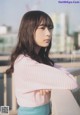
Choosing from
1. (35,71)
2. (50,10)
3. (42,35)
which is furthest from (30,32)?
(50,10)

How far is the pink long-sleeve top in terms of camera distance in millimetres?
1214

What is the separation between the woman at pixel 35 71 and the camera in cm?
122

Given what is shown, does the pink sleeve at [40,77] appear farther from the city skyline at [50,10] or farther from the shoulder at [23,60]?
the city skyline at [50,10]

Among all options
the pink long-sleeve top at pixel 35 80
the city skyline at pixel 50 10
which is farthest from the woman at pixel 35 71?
the city skyline at pixel 50 10

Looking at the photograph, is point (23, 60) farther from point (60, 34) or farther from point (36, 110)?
point (60, 34)

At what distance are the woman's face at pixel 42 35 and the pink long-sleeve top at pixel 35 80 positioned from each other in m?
0.07

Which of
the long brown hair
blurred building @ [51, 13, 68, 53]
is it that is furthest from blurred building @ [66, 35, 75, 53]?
the long brown hair

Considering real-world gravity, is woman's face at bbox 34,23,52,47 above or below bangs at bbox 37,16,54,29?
below

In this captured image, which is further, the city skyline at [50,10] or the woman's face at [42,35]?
the city skyline at [50,10]

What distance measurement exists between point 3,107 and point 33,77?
2185 mm

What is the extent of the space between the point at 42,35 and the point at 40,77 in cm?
16

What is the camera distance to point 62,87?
47.6 inches

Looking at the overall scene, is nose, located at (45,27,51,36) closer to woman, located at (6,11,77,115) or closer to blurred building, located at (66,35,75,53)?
woman, located at (6,11,77,115)

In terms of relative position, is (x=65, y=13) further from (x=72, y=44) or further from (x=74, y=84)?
(x=74, y=84)
